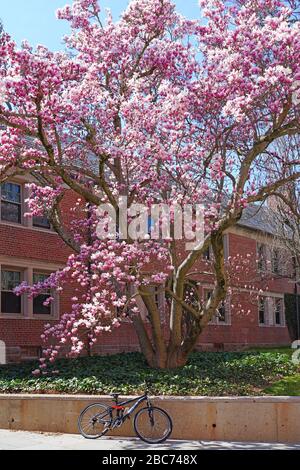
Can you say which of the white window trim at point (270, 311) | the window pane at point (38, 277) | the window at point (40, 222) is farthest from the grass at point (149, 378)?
the white window trim at point (270, 311)

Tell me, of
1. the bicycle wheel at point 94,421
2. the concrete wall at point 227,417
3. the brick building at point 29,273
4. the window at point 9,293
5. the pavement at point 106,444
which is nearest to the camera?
the pavement at point 106,444

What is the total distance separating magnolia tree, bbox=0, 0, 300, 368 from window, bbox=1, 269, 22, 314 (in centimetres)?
689

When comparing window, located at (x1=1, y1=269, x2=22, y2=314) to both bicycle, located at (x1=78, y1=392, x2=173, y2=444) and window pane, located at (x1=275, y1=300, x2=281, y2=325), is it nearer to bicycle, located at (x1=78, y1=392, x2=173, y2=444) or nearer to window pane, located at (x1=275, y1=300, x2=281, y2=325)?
bicycle, located at (x1=78, y1=392, x2=173, y2=444)

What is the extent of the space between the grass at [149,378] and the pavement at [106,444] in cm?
121

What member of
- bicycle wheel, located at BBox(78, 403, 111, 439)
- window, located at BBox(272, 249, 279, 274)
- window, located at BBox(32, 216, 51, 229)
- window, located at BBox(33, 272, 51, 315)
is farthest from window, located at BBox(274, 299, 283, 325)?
bicycle wheel, located at BBox(78, 403, 111, 439)

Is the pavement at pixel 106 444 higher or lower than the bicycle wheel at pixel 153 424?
lower

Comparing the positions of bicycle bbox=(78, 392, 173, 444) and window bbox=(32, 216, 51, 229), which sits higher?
window bbox=(32, 216, 51, 229)

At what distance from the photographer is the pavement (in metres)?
11.0

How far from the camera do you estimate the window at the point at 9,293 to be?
74.2ft

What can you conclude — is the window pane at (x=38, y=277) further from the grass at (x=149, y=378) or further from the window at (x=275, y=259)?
the window at (x=275, y=259)

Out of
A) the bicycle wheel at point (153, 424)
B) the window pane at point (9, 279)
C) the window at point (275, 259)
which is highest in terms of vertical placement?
the window at point (275, 259)

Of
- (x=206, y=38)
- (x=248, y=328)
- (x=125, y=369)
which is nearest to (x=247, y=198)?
(x=206, y=38)

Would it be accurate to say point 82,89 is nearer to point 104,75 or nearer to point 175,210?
point 104,75

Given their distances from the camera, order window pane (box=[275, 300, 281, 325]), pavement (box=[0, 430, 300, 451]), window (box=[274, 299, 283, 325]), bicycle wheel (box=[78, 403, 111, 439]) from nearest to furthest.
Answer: pavement (box=[0, 430, 300, 451]) < bicycle wheel (box=[78, 403, 111, 439]) < window (box=[274, 299, 283, 325]) < window pane (box=[275, 300, 281, 325])
